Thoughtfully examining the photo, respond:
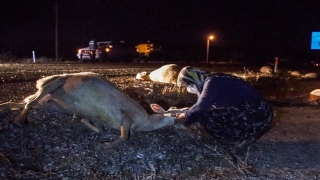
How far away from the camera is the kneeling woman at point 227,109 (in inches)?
263

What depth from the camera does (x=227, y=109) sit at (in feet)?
23.1

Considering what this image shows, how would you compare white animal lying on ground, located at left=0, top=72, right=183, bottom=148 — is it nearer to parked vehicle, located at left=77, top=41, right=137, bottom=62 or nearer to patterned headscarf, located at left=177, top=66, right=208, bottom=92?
patterned headscarf, located at left=177, top=66, right=208, bottom=92

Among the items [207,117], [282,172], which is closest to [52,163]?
[207,117]

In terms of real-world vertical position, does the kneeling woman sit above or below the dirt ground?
above

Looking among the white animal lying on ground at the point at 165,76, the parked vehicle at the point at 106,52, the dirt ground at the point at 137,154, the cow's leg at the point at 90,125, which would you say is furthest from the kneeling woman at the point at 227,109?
the parked vehicle at the point at 106,52

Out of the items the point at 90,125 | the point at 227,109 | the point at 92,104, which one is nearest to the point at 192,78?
the point at 227,109

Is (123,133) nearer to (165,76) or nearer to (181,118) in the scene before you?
(181,118)

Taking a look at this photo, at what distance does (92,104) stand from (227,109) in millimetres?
1898

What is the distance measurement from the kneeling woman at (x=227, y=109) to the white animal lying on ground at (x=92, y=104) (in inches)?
22.4

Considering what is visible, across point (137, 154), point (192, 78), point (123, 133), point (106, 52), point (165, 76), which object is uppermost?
point (192, 78)

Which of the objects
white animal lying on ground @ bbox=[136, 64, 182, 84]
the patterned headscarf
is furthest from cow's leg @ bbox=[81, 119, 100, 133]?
white animal lying on ground @ bbox=[136, 64, 182, 84]

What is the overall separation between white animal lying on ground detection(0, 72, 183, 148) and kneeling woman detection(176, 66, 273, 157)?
57 centimetres

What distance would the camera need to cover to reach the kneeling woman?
263 inches

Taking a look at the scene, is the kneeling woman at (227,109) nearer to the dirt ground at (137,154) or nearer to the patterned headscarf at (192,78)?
the patterned headscarf at (192,78)
